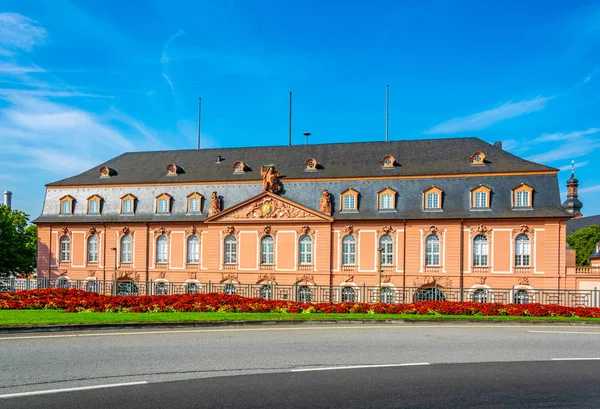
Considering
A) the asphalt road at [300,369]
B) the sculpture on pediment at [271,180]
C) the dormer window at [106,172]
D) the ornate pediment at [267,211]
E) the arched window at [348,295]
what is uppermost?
the dormer window at [106,172]

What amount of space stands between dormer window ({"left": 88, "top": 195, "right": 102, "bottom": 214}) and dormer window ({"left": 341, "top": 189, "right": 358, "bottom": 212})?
22594 mm

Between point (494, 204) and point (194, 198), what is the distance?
24955 mm

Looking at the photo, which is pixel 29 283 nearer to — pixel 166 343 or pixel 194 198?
pixel 194 198

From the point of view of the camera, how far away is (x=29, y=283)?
34.1 meters


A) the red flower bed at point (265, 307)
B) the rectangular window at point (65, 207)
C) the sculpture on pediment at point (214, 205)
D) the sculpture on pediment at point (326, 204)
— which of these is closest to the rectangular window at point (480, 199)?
the sculpture on pediment at point (326, 204)

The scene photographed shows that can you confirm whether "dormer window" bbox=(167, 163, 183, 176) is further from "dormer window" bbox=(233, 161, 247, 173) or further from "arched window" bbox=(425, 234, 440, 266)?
"arched window" bbox=(425, 234, 440, 266)

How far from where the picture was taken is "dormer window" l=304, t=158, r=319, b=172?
45500 mm

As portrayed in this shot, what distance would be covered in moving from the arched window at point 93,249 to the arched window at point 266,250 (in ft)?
51.8

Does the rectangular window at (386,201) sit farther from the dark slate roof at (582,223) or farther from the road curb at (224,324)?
the dark slate roof at (582,223)

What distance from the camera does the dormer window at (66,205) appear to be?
161 ft

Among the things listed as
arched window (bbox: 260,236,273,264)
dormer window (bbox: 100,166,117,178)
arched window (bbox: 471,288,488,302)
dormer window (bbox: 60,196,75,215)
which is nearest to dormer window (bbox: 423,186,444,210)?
arched window (bbox: 471,288,488,302)

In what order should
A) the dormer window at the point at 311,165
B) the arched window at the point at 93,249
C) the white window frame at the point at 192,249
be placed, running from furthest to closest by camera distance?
the arched window at the point at 93,249 < the white window frame at the point at 192,249 < the dormer window at the point at 311,165

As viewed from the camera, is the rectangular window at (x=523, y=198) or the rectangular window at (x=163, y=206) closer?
the rectangular window at (x=523, y=198)

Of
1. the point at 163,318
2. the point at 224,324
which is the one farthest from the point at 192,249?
the point at 224,324
